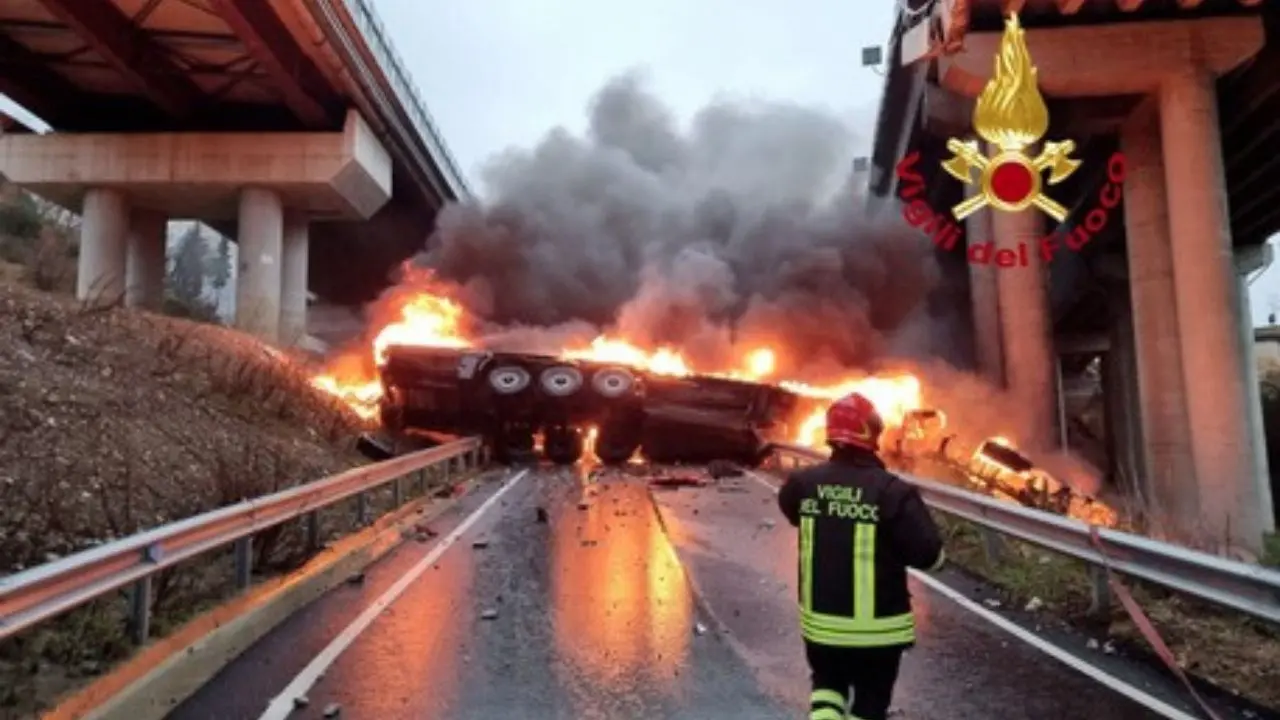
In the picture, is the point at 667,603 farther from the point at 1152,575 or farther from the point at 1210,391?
the point at 1210,391

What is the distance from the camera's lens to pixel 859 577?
3486mm

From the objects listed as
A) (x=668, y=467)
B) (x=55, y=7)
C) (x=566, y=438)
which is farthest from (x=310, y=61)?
(x=668, y=467)

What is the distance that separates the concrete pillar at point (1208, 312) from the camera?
19.0 meters

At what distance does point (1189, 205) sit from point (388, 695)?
19.3 m

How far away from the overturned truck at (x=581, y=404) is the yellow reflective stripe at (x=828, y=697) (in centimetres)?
1528

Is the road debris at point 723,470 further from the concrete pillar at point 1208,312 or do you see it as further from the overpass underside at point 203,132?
the overpass underside at point 203,132

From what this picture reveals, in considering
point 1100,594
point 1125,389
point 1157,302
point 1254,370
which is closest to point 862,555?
point 1100,594

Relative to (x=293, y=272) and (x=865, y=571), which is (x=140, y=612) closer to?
(x=865, y=571)

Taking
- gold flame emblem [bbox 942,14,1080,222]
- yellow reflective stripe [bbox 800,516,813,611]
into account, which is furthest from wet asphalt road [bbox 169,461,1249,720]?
gold flame emblem [bbox 942,14,1080,222]

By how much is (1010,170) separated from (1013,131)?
464 centimetres

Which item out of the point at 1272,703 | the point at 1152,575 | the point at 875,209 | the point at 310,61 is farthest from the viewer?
the point at 875,209

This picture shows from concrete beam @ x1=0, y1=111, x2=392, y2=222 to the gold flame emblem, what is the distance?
15777 millimetres

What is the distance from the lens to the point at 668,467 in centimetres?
1923

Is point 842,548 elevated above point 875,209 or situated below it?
below
